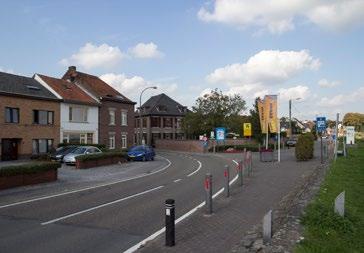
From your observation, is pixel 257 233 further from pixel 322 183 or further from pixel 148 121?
pixel 148 121

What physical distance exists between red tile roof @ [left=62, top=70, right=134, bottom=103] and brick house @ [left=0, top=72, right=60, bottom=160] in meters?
9.75

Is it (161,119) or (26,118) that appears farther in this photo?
(161,119)

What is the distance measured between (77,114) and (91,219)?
37798 mm

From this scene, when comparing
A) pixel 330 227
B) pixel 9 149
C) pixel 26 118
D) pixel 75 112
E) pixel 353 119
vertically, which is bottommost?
pixel 330 227

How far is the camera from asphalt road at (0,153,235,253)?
9289mm

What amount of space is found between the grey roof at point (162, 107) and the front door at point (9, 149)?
1880 inches

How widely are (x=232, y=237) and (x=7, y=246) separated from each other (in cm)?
449

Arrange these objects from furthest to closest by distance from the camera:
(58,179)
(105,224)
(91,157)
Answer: (91,157)
(58,179)
(105,224)

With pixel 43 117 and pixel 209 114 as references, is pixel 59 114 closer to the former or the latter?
pixel 43 117

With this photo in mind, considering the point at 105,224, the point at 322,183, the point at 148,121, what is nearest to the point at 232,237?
the point at 105,224

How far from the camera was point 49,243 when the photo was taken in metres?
9.30

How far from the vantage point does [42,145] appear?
42906 mm

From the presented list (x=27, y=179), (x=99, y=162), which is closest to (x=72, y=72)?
(x=99, y=162)

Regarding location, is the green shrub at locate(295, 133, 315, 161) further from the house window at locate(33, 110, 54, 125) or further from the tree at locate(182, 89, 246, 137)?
the tree at locate(182, 89, 246, 137)
